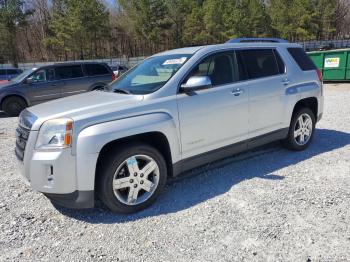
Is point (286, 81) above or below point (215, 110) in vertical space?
above

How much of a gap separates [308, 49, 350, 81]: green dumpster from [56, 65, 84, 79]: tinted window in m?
11.4

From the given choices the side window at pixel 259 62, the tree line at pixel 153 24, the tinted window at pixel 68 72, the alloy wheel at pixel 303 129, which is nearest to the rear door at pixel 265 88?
the side window at pixel 259 62

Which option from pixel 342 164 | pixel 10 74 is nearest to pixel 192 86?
pixel 342 164

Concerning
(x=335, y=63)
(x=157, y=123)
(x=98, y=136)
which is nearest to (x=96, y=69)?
(x=157, y=123)

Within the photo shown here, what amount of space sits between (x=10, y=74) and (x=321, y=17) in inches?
1862

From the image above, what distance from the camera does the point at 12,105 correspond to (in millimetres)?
10594

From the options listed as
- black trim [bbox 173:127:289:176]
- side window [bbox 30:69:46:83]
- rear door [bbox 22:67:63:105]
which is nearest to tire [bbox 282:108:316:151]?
black trim [bbox 173:127:289:176]

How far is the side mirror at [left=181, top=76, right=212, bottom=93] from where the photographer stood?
3.69 meters

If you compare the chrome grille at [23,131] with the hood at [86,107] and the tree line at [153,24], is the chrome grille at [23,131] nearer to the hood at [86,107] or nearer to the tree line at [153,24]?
the hood at [86,107]

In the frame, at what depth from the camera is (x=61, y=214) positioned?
369 centimetres

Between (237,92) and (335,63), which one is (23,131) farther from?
(335,63)

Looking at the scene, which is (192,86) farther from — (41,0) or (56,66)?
(41,0)

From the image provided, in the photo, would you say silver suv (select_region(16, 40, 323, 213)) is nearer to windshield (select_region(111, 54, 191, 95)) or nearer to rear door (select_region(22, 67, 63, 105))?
windshield (select_region(111, 54, 191, 95))

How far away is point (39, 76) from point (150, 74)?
7875mm
